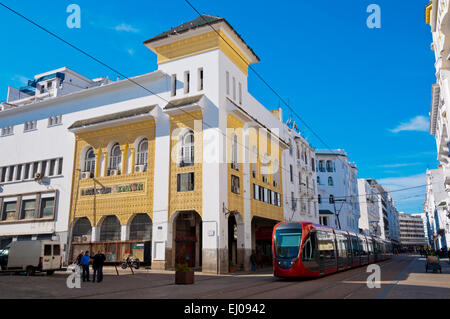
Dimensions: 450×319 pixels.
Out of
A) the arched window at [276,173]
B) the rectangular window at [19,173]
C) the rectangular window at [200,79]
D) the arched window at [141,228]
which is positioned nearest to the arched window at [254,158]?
the arched window at [276,173]

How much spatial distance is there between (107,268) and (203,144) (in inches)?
508

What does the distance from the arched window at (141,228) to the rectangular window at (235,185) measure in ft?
23.6

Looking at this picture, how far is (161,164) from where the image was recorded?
95.9ft

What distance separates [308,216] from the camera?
154 ft

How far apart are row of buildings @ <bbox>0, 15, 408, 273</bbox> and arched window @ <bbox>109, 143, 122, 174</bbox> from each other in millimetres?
89

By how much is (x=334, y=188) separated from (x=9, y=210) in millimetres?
50381

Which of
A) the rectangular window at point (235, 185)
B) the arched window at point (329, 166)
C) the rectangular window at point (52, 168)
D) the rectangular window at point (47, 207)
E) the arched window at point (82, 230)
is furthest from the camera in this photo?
the arched window at point (329, 166)

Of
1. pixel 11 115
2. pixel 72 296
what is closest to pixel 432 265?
pixel 72 296

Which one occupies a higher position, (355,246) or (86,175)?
(86,175)

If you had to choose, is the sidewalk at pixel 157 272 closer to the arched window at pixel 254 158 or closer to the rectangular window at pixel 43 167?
the arched window at pixel 254 158

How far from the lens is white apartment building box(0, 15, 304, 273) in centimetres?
2781

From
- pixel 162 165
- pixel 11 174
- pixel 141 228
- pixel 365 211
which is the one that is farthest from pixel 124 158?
pixel 365 211

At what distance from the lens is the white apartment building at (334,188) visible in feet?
205

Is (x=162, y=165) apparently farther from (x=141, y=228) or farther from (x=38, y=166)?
(x=38, y=166)
